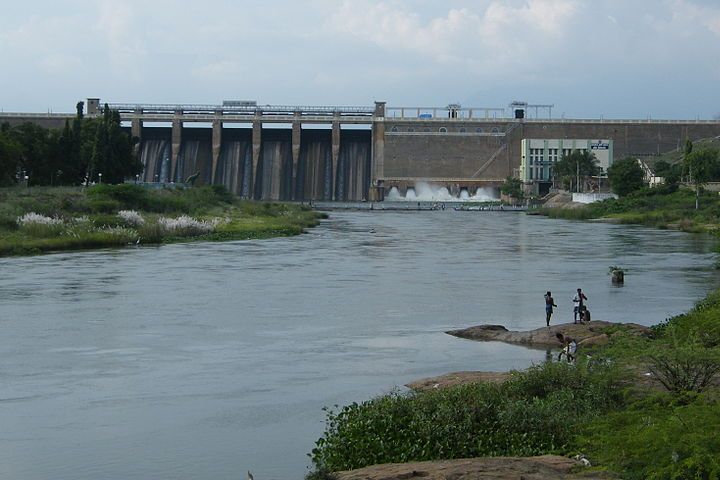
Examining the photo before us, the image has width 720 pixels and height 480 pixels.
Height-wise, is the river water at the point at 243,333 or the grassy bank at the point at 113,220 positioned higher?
the grassy bank at the point at 113,220

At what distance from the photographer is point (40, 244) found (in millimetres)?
50688

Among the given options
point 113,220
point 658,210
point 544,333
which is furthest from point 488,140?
point 544,333

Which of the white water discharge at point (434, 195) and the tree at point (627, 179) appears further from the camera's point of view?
the white water discharge at point (434, 195)

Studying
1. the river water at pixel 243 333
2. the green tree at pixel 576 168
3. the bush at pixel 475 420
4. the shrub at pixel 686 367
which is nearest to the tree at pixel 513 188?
the green tree at pixel 576 168

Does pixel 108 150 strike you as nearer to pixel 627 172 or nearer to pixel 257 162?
pixel 257 162

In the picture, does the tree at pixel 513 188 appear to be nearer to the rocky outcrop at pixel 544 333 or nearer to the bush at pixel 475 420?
the rocky outcrop at pixel 544 333

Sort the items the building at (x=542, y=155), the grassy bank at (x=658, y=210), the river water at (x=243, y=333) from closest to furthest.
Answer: the river water at (x=243, y=333) < the grassy bank at (x=658, y=210) < the building at (x=542, y=155)

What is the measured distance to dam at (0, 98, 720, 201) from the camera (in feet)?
410

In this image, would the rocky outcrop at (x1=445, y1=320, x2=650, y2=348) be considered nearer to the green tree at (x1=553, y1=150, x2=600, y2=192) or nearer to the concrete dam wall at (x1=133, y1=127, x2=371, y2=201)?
the green tree at (x1=553, y1=150, x2=600, y2=192)

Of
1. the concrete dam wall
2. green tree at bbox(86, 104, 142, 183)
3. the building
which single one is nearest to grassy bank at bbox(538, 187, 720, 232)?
the building

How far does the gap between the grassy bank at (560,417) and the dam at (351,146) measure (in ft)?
350

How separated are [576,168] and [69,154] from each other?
6047 centimetres

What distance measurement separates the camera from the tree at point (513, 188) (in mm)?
124938

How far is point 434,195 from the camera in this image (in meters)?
130
